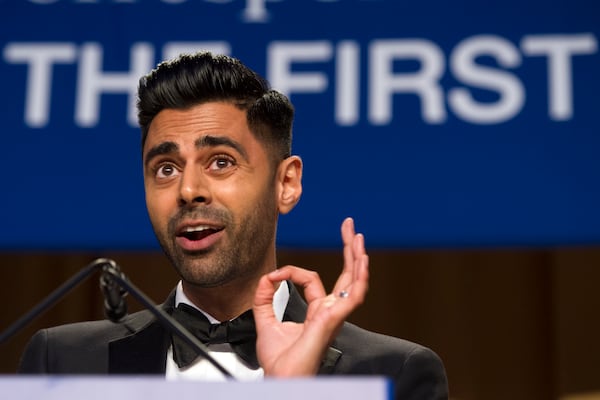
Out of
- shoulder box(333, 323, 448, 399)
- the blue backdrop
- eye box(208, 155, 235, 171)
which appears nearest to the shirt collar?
shoulder box(333, 323, 448, 399)

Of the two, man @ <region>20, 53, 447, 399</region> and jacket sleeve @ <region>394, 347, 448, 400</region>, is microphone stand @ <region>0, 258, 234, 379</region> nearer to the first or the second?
man @ <region>20, 53, 447, 399</region>

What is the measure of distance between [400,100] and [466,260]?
101 cm

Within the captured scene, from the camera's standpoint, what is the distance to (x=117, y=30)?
316 centimetres

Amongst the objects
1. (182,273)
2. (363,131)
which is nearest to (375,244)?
(363,131)

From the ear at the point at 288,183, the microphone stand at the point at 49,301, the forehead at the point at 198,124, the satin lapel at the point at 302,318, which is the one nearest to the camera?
the microphone stand at the point at 49,301

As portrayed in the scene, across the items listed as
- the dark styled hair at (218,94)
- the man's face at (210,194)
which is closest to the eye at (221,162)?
the man's face at (210,194)

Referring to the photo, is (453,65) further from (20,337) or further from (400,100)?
(20,337)

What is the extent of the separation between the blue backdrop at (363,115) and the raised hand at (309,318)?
104 centimetres

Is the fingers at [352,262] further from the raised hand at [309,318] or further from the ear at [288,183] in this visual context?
the ear at [288,183]

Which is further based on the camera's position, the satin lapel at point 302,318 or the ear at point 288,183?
the ear at point 288,183

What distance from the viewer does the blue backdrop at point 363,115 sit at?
2953mm

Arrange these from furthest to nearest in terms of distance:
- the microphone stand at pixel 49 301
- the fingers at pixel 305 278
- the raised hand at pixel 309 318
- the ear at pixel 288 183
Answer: the ear at pixel 288 183
the fingers at pixel 305 278
the raised hand at pixel 309 318
the microphone stand at pixel 49 301

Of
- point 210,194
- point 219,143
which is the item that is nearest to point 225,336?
point 210,194

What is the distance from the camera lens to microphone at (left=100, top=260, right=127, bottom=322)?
1.60m
